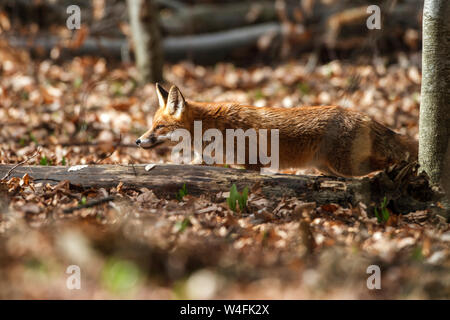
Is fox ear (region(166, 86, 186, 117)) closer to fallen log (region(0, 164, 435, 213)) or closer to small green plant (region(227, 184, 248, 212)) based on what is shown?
fallen log (region(0, 164, 435, 213))

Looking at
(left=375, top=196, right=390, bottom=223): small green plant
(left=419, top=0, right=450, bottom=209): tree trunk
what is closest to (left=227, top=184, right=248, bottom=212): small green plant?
(left=375, top=196, right=390, bottom=223): small green plant

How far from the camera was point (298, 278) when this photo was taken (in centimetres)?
363

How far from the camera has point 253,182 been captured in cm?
544

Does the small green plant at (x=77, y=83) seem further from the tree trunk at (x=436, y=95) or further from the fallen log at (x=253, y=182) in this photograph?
the tree trunk at (x=436, y=95)

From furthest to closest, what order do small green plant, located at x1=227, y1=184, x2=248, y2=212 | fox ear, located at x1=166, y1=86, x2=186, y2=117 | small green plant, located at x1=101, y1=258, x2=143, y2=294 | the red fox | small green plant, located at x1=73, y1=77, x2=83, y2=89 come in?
small green plant, located at x1=73, y1=77, x2=83, y2=89 < fox ear, located at x1=166, y1=86, x2=186, y2=117 < the red fox < small green plant, located at x1=227, y1=184, x2=248, y2=212 < small green plant, located at x1=101, y1=258, x2=143, y2=294

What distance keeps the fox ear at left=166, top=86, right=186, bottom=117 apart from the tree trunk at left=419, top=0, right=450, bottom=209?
3045mm

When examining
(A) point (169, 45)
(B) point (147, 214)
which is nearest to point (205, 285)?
(B) point (147, 214)

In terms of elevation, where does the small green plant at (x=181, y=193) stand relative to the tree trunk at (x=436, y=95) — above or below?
below

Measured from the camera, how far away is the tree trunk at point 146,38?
1048 centimetres

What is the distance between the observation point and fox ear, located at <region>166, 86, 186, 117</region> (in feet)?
19.9

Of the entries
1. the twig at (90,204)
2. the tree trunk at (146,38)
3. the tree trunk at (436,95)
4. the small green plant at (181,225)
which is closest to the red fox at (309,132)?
the tree trunk at (436,95)

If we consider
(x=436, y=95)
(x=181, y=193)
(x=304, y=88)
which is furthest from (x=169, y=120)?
(x=304, y=88)

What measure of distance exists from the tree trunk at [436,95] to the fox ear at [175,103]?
9.99ft
